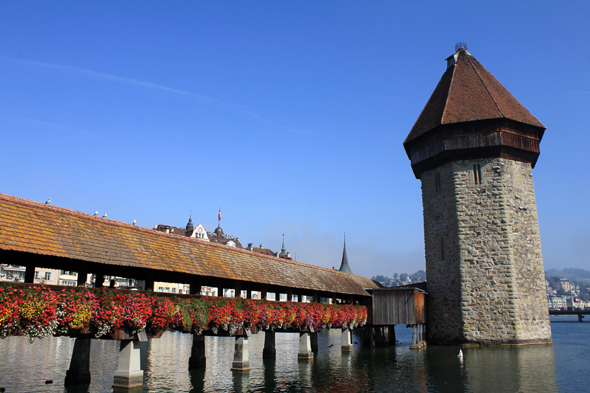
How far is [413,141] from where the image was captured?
34.9 meters

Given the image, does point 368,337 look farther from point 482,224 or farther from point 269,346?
point 482,224

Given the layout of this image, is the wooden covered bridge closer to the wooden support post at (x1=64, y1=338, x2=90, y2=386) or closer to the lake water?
the wooden support post at (x1=64, y1=338, x2=90, y2=386)

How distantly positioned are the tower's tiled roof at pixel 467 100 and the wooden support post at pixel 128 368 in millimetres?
24479

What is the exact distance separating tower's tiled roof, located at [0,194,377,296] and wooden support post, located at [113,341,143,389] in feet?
8.95

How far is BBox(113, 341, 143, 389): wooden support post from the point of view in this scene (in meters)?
15.4

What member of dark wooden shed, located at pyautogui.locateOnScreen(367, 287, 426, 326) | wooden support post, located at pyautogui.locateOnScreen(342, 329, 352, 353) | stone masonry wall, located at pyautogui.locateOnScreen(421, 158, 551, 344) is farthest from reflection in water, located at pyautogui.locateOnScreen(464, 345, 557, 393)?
wooden support post, located at pyautogui.locateOnScreen(342, 329, 352, 353)

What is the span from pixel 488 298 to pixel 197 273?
66.5 ft

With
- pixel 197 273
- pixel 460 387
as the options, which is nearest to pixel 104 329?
pixel 197 273

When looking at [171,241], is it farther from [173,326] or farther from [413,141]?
[413,141]

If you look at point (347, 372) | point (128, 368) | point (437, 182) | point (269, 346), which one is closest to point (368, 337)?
point (269, 346)

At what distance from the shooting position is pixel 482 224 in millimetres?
30266

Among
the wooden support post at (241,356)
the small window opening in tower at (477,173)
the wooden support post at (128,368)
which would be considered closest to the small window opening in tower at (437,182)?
the small window opening in tower at (477,173)

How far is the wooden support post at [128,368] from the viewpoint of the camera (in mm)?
15391

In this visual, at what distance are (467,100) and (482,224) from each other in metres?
9.18
